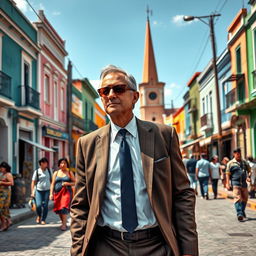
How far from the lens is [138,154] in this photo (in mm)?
2439

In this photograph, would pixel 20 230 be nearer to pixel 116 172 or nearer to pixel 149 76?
pixel 116 172

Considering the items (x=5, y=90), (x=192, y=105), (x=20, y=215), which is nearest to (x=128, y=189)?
(x=20, y=215)

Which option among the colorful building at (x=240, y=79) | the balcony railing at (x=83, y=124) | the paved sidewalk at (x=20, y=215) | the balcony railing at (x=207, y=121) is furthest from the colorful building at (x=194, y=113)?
the paved sidewalk at (x=20, y=215)

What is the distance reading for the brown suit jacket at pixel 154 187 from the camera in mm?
2293

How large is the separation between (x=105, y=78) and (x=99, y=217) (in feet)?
2.83

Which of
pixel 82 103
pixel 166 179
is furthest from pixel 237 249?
pixel 82 103

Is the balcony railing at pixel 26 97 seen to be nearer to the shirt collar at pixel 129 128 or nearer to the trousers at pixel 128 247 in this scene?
the shirt collar at pixel 129 128

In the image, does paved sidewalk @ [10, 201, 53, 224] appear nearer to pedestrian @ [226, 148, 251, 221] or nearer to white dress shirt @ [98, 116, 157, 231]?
pedestrian @ [226, 148, 251, 221]

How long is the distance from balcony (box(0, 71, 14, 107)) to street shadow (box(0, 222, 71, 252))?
6.39 meters

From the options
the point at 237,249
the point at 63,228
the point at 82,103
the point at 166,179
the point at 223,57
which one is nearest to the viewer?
the point at 166,179

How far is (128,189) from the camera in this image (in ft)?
7.60

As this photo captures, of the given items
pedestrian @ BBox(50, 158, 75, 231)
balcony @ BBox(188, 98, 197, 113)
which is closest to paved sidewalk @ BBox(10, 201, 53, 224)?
pedestrian @ BBox(50, 158, 75, 231)

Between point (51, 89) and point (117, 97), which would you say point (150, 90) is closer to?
point (51, 89)

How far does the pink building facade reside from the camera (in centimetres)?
2166
